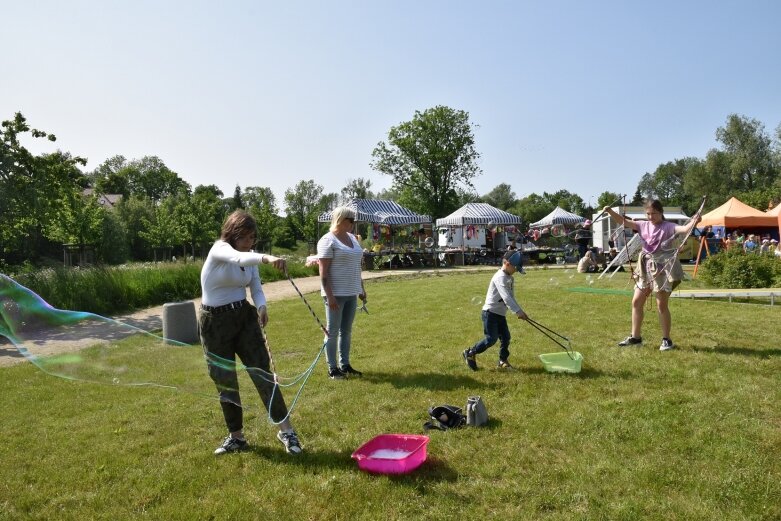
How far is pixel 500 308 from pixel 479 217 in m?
24.2

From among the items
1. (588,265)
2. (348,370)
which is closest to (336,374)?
(348,370)

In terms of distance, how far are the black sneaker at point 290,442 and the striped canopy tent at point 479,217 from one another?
26.0m

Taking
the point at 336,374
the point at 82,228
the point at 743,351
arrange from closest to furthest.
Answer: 1. the point at 336,374
2. the point at 743,351
3. the point at 82,228

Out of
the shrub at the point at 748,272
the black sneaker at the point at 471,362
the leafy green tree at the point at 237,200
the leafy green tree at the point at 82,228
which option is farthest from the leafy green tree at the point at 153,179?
the black sneaker at the point at 471,362

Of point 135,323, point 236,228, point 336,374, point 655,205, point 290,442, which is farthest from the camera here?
point 135,323

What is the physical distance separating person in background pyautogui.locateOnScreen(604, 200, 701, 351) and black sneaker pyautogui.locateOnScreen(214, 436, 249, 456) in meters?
5.22

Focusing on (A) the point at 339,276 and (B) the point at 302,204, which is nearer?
(A) the point at 339,276

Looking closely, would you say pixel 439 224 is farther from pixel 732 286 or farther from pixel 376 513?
pixel 376 513

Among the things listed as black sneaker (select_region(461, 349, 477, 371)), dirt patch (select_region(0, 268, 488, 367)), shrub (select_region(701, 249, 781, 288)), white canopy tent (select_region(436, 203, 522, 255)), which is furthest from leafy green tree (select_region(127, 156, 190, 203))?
black sneaker (select_region(461, 349, 477, 371))

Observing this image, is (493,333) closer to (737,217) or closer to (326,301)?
(326,301)

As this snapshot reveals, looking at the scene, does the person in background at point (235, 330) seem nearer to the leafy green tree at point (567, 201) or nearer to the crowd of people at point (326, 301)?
the crowd of people at point (326, 301)

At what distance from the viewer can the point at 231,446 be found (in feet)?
13.8

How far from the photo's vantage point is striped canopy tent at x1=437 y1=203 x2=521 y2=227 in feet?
97.5

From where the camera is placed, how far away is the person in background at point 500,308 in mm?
6047
